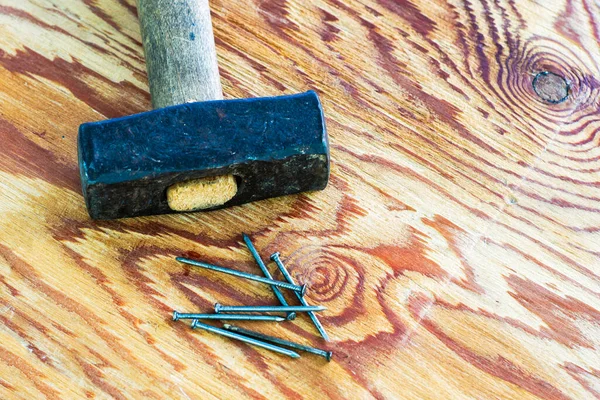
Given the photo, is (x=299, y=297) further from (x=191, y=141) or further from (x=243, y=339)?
(x=191, y=141)

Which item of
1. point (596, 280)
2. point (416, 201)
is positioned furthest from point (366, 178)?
point (596, 280)

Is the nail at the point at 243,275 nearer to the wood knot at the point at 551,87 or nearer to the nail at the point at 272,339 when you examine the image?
the nail at the point at 272,339

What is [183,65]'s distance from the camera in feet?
4.91

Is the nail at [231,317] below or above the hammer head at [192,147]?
below

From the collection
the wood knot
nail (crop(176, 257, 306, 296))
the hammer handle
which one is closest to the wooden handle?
the hammer handle

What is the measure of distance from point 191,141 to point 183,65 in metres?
0.18

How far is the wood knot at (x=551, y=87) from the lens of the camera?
1775 millimetres

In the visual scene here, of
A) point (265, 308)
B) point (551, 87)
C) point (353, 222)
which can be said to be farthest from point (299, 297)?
point (551, 87)

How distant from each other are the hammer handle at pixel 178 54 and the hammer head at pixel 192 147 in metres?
0.09

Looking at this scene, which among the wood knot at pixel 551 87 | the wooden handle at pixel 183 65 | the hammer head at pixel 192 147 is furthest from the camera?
the wood knot at pixel 551 87

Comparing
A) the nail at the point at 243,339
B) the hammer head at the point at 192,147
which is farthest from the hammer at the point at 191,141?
the nail at the point at 243,339

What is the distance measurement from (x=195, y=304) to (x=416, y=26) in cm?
84

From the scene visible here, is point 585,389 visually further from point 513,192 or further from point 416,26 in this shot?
point 416,26

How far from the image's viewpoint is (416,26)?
1.82m
